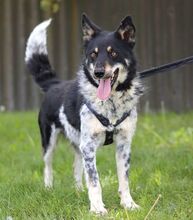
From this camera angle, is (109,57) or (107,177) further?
(107,177)

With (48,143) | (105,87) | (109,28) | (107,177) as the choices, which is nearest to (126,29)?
(105,87)

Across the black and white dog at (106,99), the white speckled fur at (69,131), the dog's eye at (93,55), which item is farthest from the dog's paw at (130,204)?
the dog's eye at (93,55)

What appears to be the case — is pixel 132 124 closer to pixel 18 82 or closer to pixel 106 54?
pixel 106 54

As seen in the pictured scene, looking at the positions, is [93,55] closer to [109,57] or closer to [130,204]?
[109,57]

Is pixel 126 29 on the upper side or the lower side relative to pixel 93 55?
upper

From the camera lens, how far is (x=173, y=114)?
11523mm

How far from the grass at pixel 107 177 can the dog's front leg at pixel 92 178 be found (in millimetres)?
90

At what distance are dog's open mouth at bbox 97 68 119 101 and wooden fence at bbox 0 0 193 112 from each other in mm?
7072

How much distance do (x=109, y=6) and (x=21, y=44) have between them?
189cm

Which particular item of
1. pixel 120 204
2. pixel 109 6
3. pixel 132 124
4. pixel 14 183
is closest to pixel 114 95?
pixel 132 124

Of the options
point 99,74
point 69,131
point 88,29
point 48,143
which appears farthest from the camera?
point 48,143

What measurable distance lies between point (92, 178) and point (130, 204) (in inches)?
14.3

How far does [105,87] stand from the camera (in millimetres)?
4969

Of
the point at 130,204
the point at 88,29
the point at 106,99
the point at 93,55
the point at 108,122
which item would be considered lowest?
the point at 130,204
